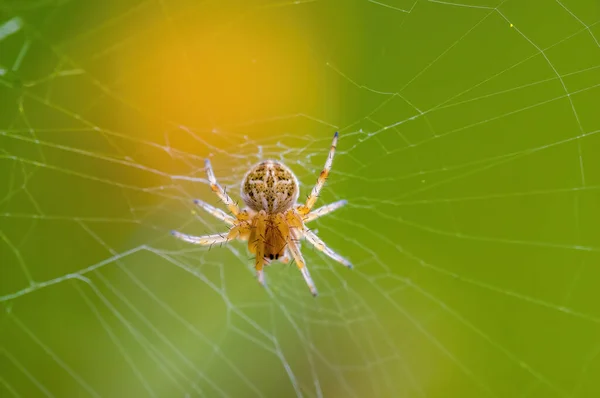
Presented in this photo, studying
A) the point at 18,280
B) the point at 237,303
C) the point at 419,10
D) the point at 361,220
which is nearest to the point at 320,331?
the point at 237,303

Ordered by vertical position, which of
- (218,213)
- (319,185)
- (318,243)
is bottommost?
(318,243)

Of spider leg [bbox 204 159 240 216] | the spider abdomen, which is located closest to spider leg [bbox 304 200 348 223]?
the spider abdomen

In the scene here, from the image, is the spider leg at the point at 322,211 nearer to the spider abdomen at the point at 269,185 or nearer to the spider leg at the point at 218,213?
the spider abdomen at the point at 269,185

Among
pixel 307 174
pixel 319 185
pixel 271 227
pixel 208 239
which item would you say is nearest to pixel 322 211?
pixel 319 185

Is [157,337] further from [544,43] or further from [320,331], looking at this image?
[544,43]

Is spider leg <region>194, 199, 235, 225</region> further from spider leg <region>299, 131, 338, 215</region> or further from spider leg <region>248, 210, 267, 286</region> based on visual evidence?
spider leg <region>299, 131, 338, 215</region>

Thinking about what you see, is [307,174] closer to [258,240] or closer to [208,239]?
[258,240]
